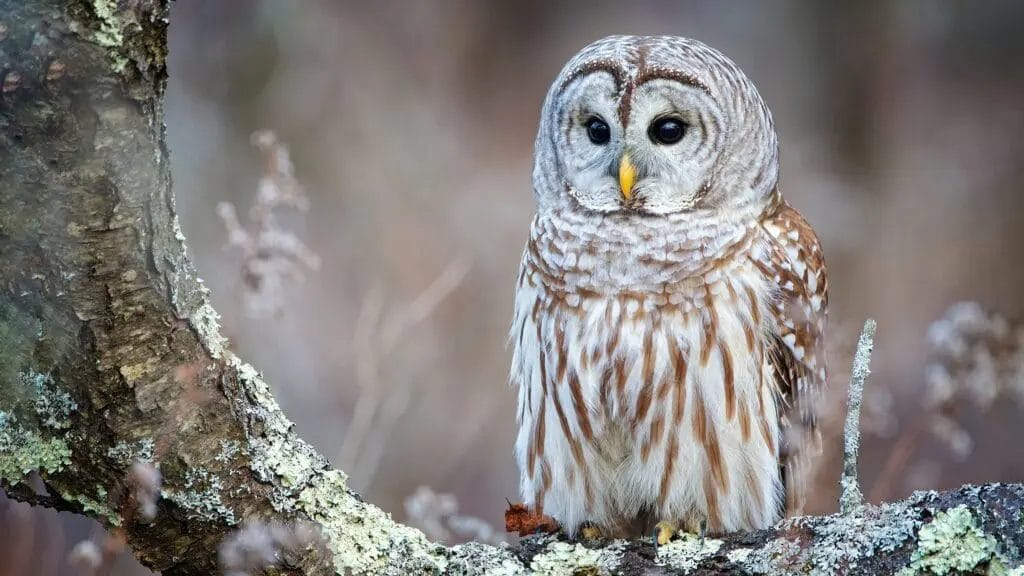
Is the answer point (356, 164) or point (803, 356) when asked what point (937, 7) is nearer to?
point (356, 164)

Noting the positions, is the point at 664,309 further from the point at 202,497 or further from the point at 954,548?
the point at 202,497

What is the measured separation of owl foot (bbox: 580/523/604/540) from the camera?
2.99 m

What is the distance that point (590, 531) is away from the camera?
9.91 feet

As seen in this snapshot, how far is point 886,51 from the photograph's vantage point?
6.46 meters

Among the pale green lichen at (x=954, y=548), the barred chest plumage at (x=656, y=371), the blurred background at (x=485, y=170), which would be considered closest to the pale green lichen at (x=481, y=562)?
the barred chest plumage at (x=656, y=371)

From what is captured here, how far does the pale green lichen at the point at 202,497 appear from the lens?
1.94 m

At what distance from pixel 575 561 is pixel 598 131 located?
4.26 feet

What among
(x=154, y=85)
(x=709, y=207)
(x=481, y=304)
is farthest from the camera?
(x=481, y=304)

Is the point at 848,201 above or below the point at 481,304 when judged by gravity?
above

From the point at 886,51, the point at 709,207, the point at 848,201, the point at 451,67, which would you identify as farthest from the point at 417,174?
the point at 709,207

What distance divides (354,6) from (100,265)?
15.9ft

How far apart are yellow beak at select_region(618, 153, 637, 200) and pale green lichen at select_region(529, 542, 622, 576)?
1.01m

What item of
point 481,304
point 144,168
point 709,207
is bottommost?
point 144,168

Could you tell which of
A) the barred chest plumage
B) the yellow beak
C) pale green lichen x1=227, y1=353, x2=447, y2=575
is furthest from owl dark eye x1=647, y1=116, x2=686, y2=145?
pale green lichen x1=227, y1=353, x2=447, y2=575
